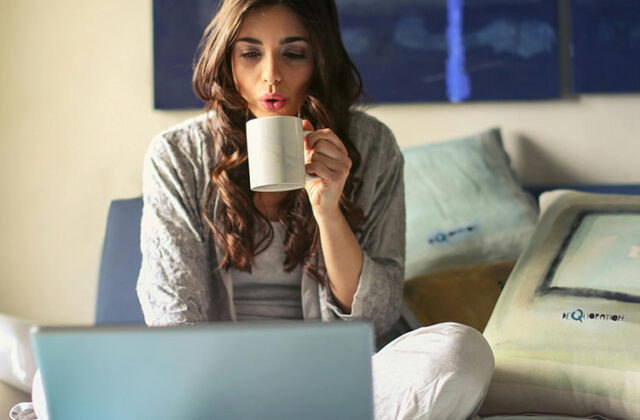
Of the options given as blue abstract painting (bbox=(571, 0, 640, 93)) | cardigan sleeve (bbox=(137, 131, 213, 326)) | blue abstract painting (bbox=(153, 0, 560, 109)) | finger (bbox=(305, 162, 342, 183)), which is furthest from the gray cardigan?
blue abstract painting (bbox=(571, 0, 640, 93))

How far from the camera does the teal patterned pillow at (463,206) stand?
1.88 metres

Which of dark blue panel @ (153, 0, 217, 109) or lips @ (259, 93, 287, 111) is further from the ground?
dark blue panel @ (153, 0, 217, 109)

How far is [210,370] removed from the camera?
729 mm

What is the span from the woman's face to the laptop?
2.76 ft

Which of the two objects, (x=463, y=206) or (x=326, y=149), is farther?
(x=463, y=206)

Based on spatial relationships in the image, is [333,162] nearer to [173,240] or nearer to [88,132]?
[173,240]

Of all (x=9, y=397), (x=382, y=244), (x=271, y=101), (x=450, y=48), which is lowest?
(x=9, y=397)

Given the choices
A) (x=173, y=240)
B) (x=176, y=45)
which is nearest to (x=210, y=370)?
(x=173, y=240)

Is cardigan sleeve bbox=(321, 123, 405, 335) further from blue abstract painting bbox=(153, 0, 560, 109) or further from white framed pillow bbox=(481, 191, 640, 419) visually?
blue abstract painting bbox=(153, 0, 560, 109)

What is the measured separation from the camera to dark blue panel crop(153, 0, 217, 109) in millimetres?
2242

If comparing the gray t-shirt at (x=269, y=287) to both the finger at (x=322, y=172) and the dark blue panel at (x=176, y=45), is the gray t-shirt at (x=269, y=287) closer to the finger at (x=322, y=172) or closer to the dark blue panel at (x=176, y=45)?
the finger at (x=322, y=172)

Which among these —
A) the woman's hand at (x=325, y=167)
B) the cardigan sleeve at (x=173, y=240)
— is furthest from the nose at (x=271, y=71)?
the cardigan sleeve at (x=173, y=240)

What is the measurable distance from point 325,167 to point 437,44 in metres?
1.03

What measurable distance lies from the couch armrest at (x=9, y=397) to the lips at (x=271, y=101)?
0.78 meters
